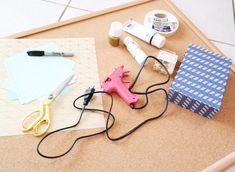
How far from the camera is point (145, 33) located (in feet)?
2.06

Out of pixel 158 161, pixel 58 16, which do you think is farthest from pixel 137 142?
pixel 58 16

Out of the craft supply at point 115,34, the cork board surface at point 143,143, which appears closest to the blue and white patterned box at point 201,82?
the cork board surface at point 143,143

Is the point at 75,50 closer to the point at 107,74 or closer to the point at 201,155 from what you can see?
the point at 107,74

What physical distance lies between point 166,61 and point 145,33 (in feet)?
0.32

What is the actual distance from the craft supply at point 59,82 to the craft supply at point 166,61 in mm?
135

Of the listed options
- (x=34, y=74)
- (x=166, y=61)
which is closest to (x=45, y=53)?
(x=34, y=74)

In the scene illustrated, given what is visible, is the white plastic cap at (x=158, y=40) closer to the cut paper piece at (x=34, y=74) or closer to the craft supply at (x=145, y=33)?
the craft supply at (x=145, y=33)

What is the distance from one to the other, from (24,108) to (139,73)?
9.6 inches

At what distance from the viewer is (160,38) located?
612mm

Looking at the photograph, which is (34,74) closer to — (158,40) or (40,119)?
(40,119)

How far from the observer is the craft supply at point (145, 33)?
614 millimetres

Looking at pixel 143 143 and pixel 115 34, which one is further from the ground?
pixel 115 34

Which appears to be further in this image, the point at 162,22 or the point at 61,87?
the point at 162,22

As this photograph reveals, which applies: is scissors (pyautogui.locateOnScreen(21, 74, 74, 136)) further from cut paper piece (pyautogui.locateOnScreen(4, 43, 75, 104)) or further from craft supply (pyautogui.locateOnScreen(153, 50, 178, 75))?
craft supply (pyautogui.locateOnScreen(153, 50, 178, 75))
